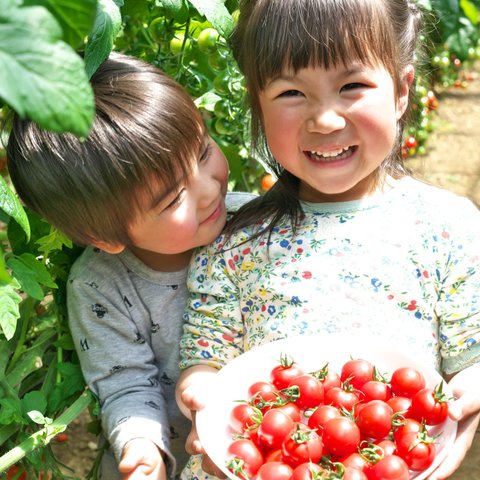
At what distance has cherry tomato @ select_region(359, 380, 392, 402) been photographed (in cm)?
133

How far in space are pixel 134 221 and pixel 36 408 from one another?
1.45 ft

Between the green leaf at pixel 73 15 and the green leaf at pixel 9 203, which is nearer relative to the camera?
the green leaf at pixel 73 15

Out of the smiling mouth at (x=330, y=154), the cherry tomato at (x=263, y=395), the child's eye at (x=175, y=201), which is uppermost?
the smiling mouth at (x=330, y=154)

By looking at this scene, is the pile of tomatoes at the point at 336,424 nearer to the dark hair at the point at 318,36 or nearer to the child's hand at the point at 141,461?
the child's hand at the point at 141,461

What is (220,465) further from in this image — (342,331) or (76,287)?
(76,287)

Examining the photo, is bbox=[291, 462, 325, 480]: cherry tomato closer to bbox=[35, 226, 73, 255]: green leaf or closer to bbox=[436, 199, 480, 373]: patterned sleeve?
bbox=[436, 199, 480, 373]: patterned sleeve

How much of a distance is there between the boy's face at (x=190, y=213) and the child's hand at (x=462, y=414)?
54 cm

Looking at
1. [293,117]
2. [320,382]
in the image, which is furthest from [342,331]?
[293,117]

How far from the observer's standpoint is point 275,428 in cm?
126

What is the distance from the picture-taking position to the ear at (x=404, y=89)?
1.52 metres

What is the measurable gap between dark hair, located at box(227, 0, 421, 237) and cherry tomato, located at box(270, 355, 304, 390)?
30 centimetres

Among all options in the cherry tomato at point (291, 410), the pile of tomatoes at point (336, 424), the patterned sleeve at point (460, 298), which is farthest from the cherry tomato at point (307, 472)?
the patterned sleeve at point (460, 298)

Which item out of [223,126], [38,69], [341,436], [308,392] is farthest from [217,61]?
[38,69]

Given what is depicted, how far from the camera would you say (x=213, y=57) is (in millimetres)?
1866
